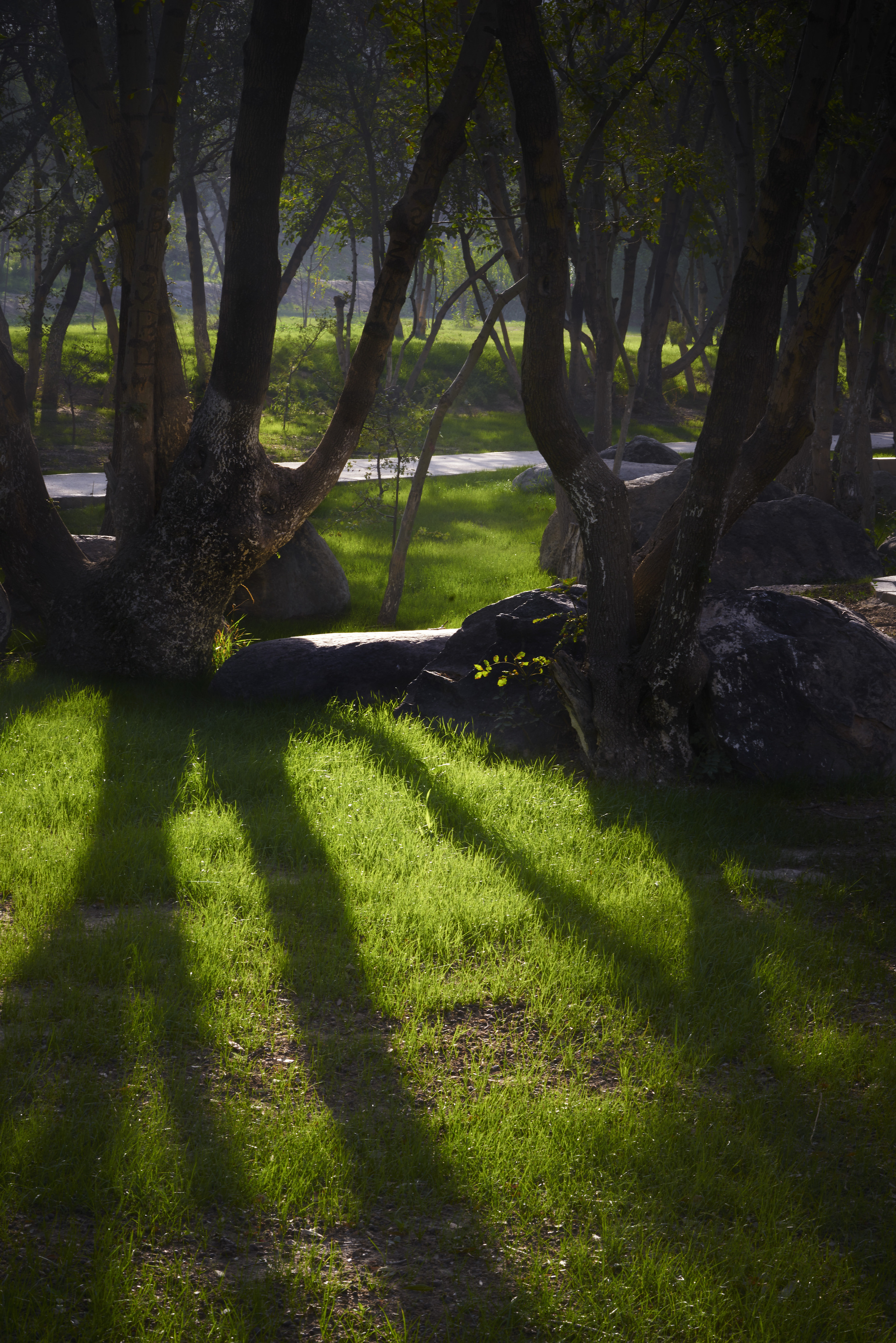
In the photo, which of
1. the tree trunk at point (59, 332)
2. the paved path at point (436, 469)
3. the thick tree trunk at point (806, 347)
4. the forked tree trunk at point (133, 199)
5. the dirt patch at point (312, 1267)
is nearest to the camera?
the dirt patch at point (312, 1267)

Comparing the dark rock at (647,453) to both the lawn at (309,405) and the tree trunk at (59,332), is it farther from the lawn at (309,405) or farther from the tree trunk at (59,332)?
the tree trunk at (59,332)

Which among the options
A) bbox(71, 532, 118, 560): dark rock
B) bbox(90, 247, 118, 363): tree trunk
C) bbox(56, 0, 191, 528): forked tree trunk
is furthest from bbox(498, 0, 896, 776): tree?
bbox(90, 247, 118, 363): tree trunk

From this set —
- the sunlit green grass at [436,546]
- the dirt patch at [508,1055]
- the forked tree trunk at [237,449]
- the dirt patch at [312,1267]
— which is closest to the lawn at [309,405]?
the sunlit green grass at [436,546]

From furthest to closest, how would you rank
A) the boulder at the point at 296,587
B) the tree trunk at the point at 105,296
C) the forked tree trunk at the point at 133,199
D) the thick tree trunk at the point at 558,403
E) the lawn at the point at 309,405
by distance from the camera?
1. the lawn at the point at 309,405
2. the tree trunk at the point at 105,296
3. the boulder at the point at 296,587
4. the forked tree trunk at the point at 133,199
5. the thick tree trunk at the point at 558,403

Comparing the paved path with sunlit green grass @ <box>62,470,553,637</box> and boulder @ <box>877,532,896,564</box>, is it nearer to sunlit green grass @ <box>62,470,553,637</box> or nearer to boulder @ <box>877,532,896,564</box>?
sunlit green grass @ <box>62,470,553,637</box>

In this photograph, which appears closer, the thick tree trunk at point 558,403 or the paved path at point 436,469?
the thick tree trunk at point 558,403

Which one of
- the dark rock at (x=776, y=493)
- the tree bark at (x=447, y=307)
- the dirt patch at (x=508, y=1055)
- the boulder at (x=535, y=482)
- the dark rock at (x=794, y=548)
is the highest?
the tree bark at (x=447, y=307)

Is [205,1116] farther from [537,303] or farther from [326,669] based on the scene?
[537,303]

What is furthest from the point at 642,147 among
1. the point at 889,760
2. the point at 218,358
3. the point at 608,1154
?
the point at 608,1154

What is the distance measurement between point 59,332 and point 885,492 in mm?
15412

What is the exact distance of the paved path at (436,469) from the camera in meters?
12.8

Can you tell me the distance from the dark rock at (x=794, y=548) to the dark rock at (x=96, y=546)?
5784mm

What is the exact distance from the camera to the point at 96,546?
8.85 m

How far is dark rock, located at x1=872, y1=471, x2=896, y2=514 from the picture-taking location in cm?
1402
